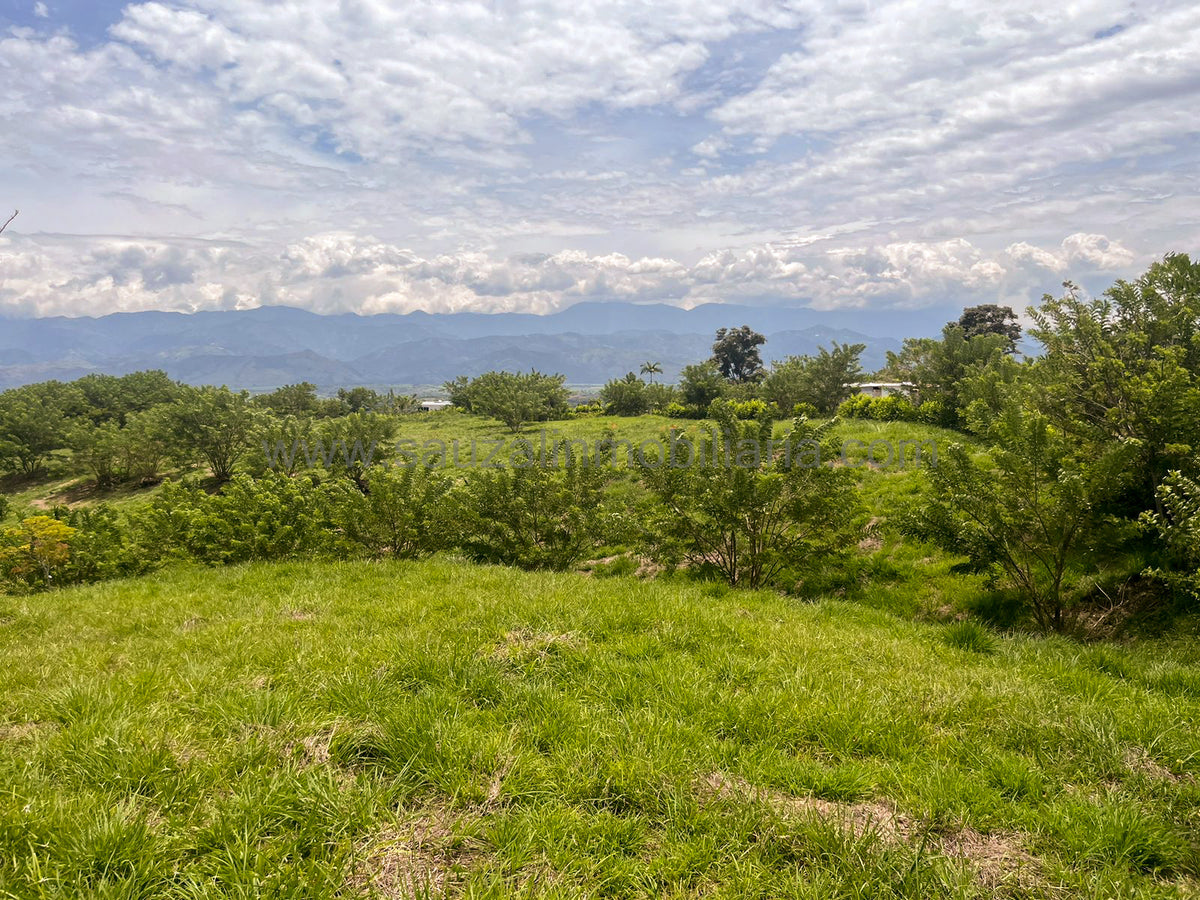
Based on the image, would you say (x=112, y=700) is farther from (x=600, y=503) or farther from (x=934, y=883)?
(x=600, y=503)

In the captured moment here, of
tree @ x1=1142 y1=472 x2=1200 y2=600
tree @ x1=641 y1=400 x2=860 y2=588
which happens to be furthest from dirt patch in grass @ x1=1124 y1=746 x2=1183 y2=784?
tree @ x1=641 y1=400 x2=860 y2=588

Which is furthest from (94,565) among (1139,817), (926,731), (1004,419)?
(1004,419)

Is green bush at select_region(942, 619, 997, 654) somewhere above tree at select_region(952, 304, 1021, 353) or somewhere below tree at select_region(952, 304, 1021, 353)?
below

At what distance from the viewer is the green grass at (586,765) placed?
2631mm

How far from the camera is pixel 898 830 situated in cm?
300

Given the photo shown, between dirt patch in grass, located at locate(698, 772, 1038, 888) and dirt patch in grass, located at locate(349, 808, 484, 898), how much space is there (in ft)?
4.60

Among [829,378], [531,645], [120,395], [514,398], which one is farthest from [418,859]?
[120,395]

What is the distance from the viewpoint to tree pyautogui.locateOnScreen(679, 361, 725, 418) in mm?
35656

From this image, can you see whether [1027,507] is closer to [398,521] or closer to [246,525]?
[398,521]

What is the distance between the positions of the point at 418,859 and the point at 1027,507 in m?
8.24

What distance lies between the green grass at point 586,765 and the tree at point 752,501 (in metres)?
3.82

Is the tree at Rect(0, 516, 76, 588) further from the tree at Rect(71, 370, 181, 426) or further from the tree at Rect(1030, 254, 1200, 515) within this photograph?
the tree at Rect(71, 370, 181, 426)

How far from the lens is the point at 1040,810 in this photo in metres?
3.15

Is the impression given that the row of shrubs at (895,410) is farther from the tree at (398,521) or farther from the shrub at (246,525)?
the shrub at (246,525)
